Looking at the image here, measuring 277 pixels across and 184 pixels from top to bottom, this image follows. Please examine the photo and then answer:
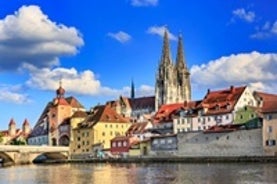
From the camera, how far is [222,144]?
2913 inches

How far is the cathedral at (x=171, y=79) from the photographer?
157 m

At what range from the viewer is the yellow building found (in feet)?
351

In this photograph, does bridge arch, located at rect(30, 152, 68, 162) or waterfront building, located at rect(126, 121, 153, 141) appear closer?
waterfront building, located at rect(126, 121, 153, 141)

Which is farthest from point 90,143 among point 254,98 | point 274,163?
point 274,163

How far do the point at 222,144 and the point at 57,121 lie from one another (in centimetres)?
5402

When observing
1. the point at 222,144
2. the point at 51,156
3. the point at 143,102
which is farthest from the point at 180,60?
the point at 222,144

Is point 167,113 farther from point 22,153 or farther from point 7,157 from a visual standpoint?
point 7,157

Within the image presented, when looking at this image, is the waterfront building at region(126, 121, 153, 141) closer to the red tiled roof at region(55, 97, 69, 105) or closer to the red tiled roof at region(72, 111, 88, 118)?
the red tiled roof at region(72, 111, 88, 118)

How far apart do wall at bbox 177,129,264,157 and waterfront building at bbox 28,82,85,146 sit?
136 feet

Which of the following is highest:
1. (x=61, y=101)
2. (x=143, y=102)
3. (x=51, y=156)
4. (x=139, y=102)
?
(x=139, y=102)

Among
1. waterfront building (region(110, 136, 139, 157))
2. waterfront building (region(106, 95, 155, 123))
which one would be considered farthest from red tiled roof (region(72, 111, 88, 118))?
waterfront building (region(106, 95, 155, 123))

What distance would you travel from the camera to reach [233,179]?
41.3m

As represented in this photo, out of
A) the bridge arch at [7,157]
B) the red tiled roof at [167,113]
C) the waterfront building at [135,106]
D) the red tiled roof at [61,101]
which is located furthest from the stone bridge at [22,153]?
the waterfront building at [135,106]

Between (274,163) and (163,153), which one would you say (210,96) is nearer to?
(163,153)
